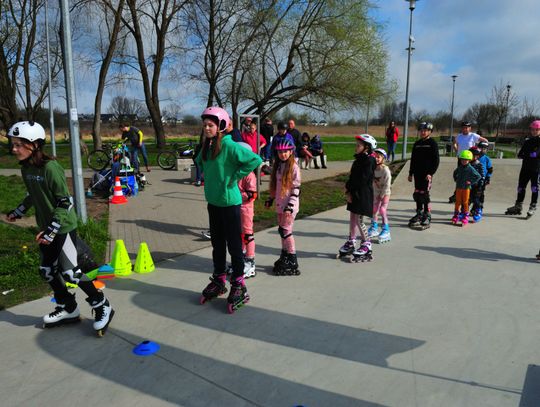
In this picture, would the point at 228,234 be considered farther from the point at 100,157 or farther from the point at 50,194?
the point at 100,157

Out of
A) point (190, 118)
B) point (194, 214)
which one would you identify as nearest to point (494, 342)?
point (194, 214)

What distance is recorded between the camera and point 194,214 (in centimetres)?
855

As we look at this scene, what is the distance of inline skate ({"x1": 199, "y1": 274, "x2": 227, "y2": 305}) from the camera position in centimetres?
432

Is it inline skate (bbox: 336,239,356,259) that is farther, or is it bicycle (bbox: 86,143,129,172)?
bicycle (bbox: 86,143,129,172)

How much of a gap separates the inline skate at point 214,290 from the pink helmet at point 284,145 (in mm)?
1716

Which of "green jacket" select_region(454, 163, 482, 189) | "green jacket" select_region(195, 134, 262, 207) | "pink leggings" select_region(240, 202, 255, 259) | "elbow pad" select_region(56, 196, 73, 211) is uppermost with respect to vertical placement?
"green jacket" select_region(195, 134, 262, 207)

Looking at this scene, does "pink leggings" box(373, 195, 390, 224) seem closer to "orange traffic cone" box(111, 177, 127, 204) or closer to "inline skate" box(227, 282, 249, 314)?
"inline skate" box(227, 282, 249, 314)

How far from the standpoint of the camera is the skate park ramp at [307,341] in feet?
9.29

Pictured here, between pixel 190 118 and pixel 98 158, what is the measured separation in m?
52.6

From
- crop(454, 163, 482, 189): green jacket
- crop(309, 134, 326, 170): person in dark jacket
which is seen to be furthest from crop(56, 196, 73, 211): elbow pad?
crop(309, 134, 326, 170): person in dark jacket

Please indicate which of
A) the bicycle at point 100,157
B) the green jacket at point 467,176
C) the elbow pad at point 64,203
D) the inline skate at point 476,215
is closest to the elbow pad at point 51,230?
the elbow pad at point 64,203

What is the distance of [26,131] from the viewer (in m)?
3.34

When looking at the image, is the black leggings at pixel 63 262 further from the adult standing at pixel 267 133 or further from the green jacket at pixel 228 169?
the adult standing at pixel 267 133

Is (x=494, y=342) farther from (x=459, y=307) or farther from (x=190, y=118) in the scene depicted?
(x=190, y=118)
